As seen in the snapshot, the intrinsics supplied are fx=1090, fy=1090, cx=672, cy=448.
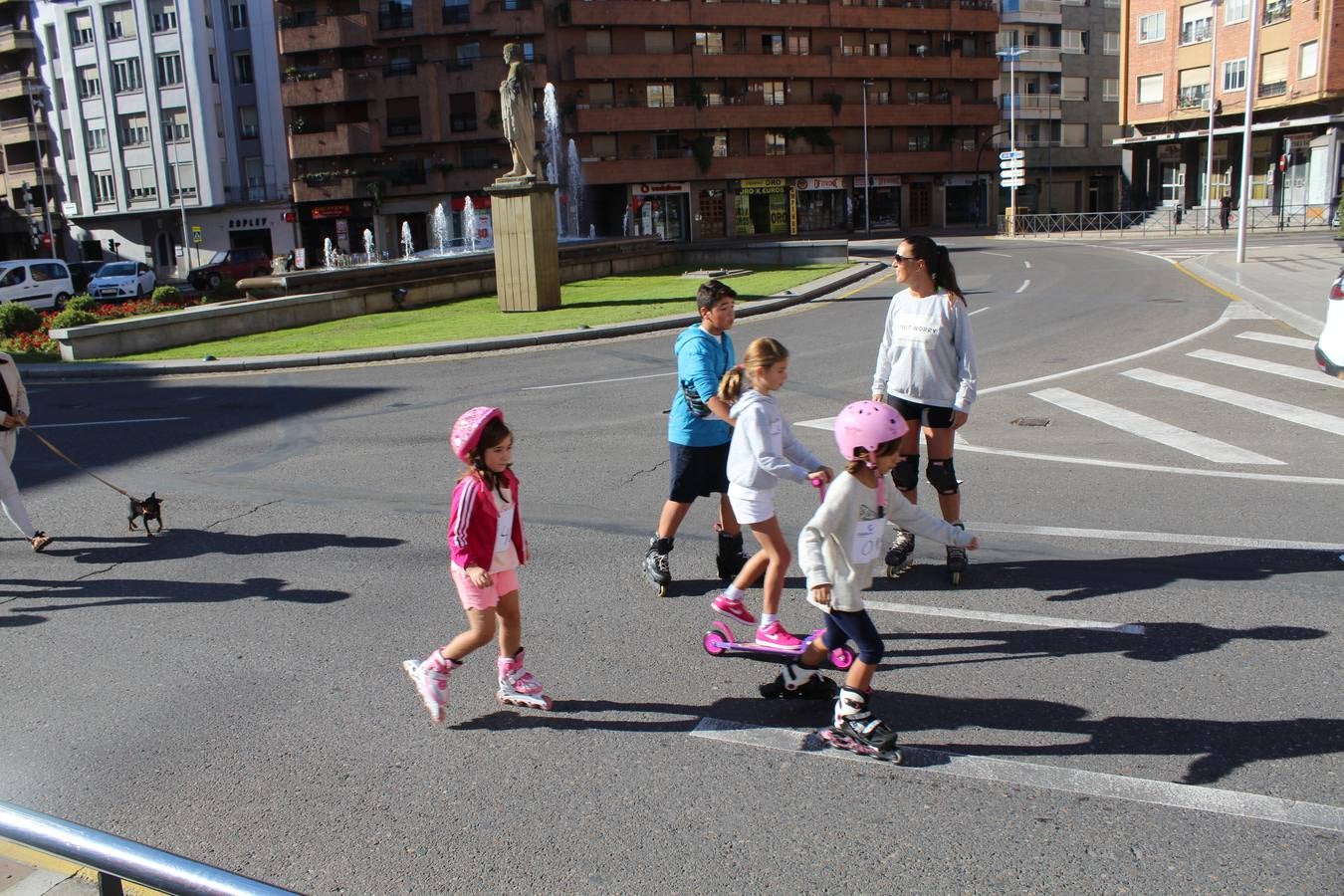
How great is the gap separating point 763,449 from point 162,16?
224ft

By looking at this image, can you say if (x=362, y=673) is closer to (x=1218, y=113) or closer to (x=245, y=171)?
(x=1218, y=113)

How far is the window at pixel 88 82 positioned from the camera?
64.1m

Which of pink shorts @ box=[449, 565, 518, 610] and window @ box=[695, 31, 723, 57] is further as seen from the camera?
window @ box=[695, 31, 723, 57]

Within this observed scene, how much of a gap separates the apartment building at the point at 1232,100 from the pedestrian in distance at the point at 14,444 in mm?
47102

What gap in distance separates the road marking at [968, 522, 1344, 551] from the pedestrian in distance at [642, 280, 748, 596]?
1851 millimetres

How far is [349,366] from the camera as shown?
16844mm

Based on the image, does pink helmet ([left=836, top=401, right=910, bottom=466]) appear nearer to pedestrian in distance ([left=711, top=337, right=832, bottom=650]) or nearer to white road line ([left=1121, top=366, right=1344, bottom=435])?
pedestrian in distance ([left=711, top=337, right=832, bottom=650])

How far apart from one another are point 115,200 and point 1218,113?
61.0 metres

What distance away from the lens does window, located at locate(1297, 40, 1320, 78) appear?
47000 mm

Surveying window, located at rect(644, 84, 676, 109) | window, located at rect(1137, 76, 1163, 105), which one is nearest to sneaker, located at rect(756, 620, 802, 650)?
window, located at rect(1137, 76, 1163, 105)

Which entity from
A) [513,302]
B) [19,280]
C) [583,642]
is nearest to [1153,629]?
[583,642]

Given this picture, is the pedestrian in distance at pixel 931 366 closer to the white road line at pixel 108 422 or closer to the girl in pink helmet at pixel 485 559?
the girl in pink helmet at pixel 485 559

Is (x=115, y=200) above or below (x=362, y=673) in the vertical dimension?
above

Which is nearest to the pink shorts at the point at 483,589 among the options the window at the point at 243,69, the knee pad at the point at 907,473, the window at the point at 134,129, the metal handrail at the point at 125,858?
the metal handrail at the point at 125,858
